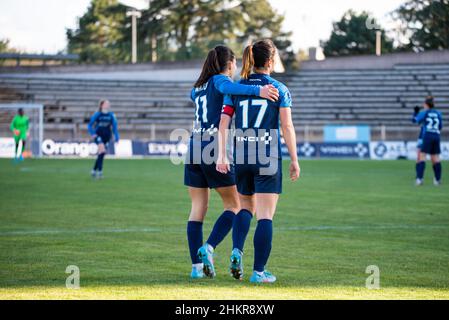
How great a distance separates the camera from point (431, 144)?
2192 centimetres

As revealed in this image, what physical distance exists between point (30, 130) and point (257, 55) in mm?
39251

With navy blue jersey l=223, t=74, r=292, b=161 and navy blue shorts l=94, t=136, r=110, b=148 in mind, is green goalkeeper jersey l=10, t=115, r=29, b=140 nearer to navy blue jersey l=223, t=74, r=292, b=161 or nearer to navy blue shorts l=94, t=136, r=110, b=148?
navy blue shorts l=94, t=136, r=110, b=148

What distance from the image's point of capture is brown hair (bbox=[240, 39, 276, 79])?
7.65 meters

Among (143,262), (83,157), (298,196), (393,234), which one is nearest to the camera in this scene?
(143,262)

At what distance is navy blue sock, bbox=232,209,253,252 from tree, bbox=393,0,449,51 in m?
51.8

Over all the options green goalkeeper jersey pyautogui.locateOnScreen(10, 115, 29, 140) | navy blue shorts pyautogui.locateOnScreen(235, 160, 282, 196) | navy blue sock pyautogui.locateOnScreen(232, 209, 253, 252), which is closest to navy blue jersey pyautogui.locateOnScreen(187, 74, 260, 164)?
navy blue shorts pyautogui.locateOnScreen(235, 160, 282, 196)

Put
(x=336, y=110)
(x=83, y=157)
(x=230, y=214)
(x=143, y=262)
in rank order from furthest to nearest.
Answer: (x=336, y=110), (x=83, y=157), (x=143, y=262), (x=230, y=214)

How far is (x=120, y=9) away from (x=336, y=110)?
30008 millimetres

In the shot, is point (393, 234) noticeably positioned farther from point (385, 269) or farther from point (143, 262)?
point (143, 262)

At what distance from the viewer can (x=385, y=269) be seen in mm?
8367

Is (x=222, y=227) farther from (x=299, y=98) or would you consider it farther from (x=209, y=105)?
(x=299, y=98)

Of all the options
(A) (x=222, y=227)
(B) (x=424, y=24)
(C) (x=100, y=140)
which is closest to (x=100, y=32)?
(B) (x=424, y=24)

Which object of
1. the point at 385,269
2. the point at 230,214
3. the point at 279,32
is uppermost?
the point at 279,32
